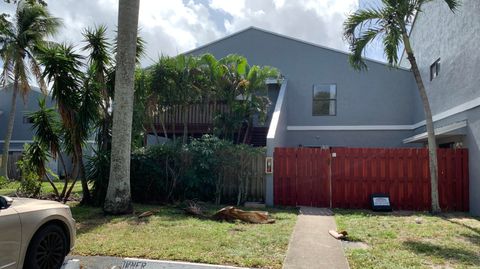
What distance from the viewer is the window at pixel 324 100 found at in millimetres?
18016

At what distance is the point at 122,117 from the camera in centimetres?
972

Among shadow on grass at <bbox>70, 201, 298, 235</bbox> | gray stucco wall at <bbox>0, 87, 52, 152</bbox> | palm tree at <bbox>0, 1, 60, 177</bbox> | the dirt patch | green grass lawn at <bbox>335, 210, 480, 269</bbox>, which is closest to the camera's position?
green grass lawn at <bbox>335, 210, 480, 269</bbox>

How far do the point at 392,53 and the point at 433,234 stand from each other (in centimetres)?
540

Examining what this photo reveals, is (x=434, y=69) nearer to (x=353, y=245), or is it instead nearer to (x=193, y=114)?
(x=193, y=114)

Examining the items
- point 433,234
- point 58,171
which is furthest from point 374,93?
point 58,171

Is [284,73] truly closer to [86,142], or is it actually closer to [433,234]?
[86,142]

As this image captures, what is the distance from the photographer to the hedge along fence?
12359mm

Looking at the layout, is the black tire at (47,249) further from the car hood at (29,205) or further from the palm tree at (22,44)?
the palm tree at (22,44)

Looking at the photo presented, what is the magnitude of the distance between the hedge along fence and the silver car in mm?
6748

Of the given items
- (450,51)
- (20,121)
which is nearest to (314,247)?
(450,51)

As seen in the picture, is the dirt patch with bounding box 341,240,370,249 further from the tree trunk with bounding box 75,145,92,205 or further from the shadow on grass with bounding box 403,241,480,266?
the tree trunk with bounding box 75,145,92,205

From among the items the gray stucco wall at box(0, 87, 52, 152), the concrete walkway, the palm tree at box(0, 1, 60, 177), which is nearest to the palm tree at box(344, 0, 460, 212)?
the concrete walkway

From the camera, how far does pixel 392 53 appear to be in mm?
11320

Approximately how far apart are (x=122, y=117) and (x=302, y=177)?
5.63m
